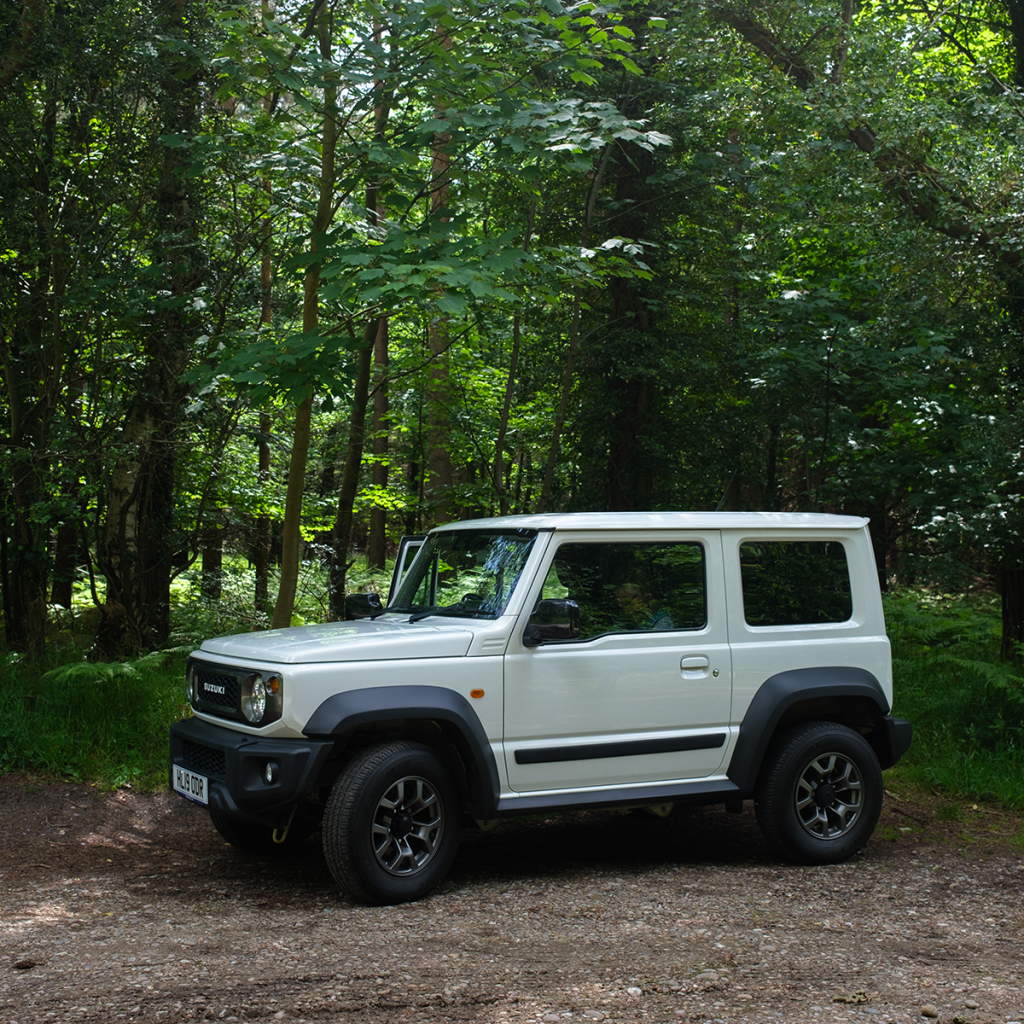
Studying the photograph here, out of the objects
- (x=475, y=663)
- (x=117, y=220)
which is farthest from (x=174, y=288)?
(x=475, y=663)

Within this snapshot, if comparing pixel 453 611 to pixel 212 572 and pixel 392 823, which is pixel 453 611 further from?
pixel 212 572

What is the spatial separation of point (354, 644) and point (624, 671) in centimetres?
151

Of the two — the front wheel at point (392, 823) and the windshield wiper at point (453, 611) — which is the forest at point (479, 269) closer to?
the windshield wiper at point (453, 611)

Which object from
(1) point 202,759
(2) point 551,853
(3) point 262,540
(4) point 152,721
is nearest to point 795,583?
(2) point 551,853

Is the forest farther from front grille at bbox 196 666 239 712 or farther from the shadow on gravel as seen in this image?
the shadow on gravel

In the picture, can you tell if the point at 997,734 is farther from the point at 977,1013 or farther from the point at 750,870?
the point at 977,1013

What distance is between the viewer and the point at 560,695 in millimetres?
5316

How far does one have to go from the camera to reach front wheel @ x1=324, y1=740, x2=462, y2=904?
478 cm

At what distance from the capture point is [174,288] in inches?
372

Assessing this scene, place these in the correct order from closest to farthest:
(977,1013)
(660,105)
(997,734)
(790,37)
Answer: (977,1013) < (997,734) < (790,37) < (660,105)

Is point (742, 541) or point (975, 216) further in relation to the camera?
point (975, 216)

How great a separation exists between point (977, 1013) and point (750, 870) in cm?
205

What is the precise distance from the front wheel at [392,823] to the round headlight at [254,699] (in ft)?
1.69

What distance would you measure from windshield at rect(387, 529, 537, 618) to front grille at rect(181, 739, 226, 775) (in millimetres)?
1447
